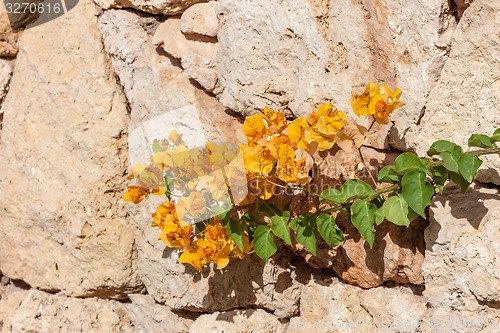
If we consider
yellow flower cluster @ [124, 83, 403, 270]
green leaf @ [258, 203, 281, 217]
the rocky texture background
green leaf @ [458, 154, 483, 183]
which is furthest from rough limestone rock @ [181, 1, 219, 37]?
green leaf @ [458, 154, 483, 183]

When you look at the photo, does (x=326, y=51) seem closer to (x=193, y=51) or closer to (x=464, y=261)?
(x=193, y=51)

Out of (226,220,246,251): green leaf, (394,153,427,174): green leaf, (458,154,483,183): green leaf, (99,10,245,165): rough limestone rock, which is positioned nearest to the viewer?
(458,154,483,183): green leaf

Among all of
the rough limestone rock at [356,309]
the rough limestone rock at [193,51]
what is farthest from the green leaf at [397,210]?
the rough limestone rock at [193,51]

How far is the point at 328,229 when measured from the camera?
1913 millimetres

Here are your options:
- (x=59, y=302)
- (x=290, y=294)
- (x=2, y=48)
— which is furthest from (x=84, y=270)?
(x=2, y=48)

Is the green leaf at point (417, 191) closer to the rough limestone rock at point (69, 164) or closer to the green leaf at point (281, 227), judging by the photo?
the green leaf at point (281, 227)

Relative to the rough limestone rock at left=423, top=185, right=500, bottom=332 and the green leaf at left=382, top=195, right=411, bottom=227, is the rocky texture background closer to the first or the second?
the rough limestone rock at left=423, top=185, right=500, bottom=332

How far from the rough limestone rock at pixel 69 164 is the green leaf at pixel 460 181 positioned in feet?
3.81

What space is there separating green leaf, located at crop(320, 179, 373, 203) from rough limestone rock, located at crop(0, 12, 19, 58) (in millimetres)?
1466

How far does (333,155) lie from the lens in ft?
6.75

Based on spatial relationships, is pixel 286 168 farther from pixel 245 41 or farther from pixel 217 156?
pixel 245 41

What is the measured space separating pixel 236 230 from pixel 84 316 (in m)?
0.88

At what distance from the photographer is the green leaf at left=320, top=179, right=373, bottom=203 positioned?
1877mm

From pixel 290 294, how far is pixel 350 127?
663 mm
